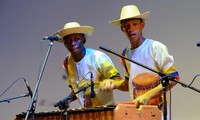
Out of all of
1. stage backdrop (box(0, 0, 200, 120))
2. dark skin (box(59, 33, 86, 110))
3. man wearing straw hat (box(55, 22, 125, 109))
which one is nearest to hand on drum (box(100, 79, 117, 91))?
man wearing straw hat (box(55, 22, 125, 109))

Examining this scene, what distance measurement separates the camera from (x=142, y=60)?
4117mm

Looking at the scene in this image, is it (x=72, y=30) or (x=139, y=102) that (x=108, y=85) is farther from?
(x=72, y=30)

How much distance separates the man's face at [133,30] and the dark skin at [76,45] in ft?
2.07

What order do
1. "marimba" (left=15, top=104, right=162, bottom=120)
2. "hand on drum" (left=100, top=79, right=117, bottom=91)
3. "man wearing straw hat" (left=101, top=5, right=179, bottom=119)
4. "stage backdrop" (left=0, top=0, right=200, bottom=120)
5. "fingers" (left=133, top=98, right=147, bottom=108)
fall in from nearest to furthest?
"marimba" (left=15, top=104, right=162, bottom=120)
"fingers" (left=133, top=98, right=147, bottom=108)
"man wearing straw hat" (left=101, top=5, right=179, bottom=119)
"hand on drum" (left=100, top=79, right=117, bottom=91)
"stage backdrop" (left=0, top=0, right=200, bottom=120)

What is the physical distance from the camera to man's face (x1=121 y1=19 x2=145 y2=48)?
4.15 metres

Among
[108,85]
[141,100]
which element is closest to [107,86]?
[108,85]

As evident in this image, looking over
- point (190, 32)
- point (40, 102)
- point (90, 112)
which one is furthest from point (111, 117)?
point (40, 102)

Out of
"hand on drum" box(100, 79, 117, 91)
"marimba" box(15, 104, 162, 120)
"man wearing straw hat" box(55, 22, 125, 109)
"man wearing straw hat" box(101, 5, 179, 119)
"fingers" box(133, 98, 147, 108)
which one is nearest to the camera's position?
"marimba" box(15, 104, 162, 120)

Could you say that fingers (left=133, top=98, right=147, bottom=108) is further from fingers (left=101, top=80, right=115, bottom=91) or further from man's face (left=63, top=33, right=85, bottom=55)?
man's face (left=63, top=33, right=85, bottom=55)

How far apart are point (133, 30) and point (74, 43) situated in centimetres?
78

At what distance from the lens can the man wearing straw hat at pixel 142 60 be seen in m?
3.94

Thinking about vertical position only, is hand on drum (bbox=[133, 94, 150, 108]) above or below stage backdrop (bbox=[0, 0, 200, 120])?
below

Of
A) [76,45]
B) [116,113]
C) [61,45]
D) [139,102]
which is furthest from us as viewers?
[61,45]

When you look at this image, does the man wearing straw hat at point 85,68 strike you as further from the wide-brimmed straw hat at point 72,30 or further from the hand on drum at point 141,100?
the hand on drum at point 141,100
